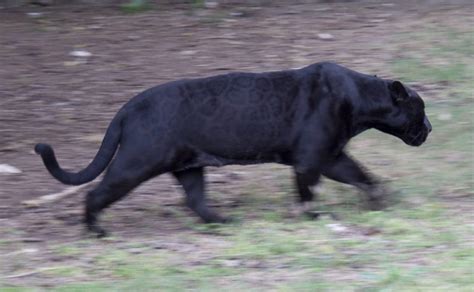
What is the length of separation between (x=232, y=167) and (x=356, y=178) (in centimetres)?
167

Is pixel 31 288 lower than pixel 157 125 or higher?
lower

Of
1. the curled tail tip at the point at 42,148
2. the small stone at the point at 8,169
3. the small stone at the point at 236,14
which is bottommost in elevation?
the small stone at the point at 8,169

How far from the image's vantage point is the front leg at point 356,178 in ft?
24.5

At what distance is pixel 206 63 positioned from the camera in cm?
1109

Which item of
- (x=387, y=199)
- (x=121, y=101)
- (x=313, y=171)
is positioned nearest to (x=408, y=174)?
(x=387, y=199)

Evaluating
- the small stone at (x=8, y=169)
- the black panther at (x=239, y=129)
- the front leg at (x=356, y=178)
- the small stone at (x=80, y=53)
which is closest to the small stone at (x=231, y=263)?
the black panther at (x=239, y=129)

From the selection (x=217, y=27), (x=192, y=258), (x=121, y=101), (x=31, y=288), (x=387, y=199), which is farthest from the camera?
(x=217, y=27)

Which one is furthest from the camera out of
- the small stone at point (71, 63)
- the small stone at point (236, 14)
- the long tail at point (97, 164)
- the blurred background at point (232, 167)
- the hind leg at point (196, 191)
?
the small stone at point (236, 14)

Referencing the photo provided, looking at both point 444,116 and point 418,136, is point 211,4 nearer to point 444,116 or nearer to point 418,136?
point 444,116

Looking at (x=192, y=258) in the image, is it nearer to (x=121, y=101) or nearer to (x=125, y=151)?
(x=125, y=151)

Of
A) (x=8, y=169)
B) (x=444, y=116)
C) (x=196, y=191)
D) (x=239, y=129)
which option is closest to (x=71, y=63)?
(x=8, y=169)

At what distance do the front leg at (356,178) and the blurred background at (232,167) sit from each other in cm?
17

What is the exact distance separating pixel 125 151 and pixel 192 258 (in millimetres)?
1015

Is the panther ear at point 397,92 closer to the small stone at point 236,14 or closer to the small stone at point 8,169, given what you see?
the small stone at point 8,169
